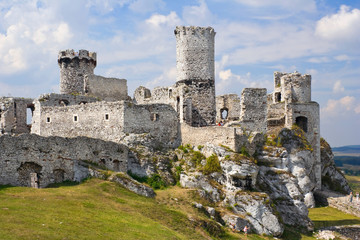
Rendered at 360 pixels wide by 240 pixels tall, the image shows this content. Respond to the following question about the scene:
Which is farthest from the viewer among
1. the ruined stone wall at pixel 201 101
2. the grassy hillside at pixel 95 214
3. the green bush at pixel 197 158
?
the ruined stone wall at pixel 201 101

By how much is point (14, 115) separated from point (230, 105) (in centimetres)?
2349

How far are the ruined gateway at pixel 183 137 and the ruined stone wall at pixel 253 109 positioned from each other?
0.33 ft

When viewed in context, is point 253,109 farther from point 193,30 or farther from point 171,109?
point 193,30

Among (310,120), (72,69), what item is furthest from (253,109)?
(72,69)

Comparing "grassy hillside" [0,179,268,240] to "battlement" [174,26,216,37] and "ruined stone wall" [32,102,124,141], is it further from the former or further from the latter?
"battlement" [174,26,216,37]

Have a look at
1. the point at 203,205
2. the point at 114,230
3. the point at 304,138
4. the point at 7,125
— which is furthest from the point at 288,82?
the point at 114,230

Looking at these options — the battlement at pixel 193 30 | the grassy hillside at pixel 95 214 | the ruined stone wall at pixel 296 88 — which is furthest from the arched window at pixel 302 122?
the grassy hillside at pixel 95 214

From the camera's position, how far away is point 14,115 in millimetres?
41812

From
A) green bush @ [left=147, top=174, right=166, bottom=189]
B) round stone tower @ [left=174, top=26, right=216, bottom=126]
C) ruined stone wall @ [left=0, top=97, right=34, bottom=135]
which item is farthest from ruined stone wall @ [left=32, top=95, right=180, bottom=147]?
green bush @ [left=147, top=174, right=166, bottom=189]

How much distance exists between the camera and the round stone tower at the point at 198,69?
139ft

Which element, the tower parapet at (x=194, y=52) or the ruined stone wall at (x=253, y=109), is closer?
the ruined stone wall at (x=253, y=109)

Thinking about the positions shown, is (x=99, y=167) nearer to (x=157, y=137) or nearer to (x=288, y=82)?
(x=157, y=137)

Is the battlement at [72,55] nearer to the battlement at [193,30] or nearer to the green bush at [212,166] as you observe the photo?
the battlement at [193,30]

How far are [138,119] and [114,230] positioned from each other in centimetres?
1659
